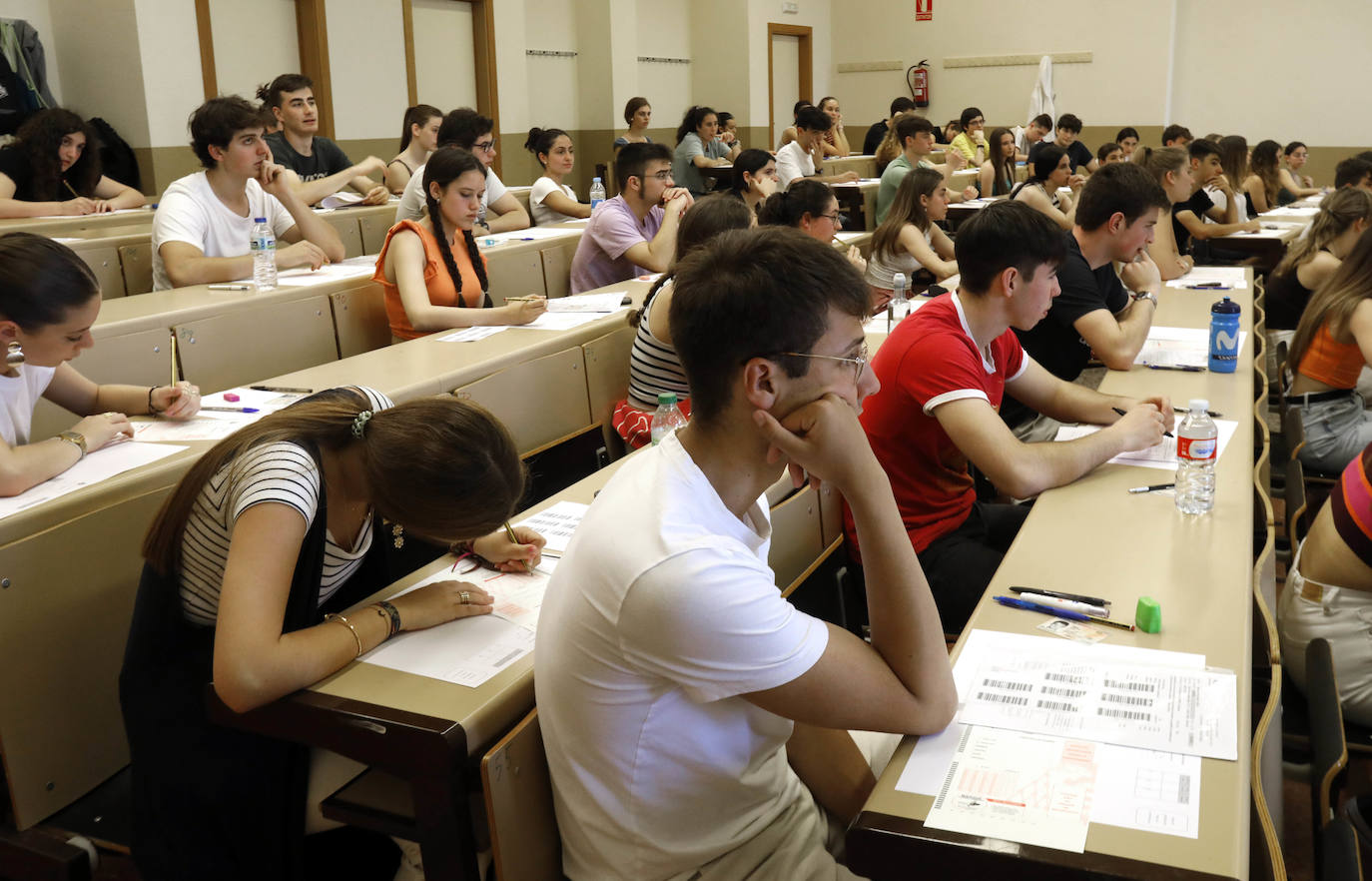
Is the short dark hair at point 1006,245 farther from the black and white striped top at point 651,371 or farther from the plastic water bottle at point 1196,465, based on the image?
the black and white striped top at point 651,371

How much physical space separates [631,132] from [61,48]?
4.62 meters

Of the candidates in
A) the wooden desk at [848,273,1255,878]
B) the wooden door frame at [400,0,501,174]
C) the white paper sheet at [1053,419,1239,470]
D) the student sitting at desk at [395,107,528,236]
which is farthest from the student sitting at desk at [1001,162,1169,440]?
the wooden door frame at [400,0,501,174]

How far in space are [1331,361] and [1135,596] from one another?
92.4 inches

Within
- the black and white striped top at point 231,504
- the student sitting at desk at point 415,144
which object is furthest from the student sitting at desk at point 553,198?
the black and white striped top at point 231,504

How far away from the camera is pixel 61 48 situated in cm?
715

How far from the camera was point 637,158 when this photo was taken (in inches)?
189

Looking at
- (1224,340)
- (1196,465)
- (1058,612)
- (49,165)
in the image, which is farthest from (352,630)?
(49,165)

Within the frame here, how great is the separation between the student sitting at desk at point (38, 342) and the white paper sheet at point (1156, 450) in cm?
213

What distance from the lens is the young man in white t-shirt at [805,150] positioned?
28.6 feet

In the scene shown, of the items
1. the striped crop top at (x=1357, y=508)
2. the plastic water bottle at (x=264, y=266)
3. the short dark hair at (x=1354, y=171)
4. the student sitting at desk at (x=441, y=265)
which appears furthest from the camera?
the short dark hair at (x=1354, y=171)

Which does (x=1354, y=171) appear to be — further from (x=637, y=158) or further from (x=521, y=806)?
(x=521, y=806)

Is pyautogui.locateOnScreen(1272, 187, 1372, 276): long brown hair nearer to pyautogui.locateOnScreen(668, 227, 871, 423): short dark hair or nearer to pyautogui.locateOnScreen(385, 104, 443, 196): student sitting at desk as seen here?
pyautogui.locateOnScreen(668, 227, 871, 423): short dark hair

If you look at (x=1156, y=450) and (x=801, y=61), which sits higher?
(x=801, y=61)

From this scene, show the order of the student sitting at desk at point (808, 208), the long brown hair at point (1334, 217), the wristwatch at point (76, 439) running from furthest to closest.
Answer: the long brown hair at point (1334, 217), the student sitting at desk at point (808, 208), the wristwatch at point (76, 439)
